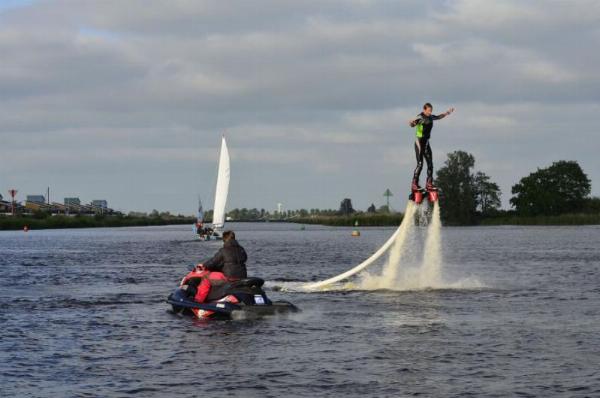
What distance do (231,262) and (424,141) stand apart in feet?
24.7

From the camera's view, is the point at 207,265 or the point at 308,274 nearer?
the point at 207,265

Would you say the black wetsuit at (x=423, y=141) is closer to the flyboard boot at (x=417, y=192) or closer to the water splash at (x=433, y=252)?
the flyboard boot at (x=417, y=192)

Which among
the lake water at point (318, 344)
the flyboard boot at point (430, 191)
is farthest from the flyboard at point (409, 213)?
the lake water at point (318, 344)

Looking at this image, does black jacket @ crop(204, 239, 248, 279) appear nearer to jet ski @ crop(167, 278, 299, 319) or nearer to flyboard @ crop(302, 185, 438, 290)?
jet ski @ crop(167, 278, 299, 319)

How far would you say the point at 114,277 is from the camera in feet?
168

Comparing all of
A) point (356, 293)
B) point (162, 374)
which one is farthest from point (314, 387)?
point (356, 293)

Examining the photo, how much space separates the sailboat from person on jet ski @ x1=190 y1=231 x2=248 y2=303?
7817 centimetres

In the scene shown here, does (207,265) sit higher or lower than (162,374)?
higher

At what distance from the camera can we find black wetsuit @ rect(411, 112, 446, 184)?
3005 cm

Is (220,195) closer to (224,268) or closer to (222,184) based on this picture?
(222,184)

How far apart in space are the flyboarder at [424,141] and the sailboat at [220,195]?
254ft

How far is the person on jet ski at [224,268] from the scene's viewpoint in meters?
29.4

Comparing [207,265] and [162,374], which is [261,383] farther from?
[207,265]

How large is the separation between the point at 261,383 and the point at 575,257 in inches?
2204
